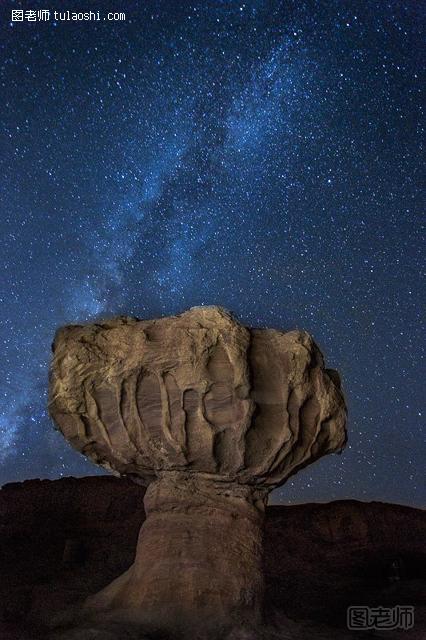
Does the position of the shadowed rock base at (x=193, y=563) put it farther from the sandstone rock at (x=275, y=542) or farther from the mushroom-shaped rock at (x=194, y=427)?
the sandstone rock at (x=275, y=542)

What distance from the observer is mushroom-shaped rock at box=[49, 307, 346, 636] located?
18.9ft

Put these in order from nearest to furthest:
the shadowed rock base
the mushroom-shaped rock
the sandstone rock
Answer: the shadowed rock base
the mushroom-shaped rock
the sandstone rock

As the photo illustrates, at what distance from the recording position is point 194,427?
593 centimetres

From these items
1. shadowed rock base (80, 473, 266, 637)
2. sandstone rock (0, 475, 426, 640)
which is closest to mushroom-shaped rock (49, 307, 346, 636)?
shadowed rock base (80, 473, 266, 637)

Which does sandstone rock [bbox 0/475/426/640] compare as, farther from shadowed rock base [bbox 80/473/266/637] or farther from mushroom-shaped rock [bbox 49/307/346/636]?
mushroom-shaped rock [bbox 49/307/346/636]

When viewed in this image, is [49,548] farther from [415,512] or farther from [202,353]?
[202,353]

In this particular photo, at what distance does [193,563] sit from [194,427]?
1.21m

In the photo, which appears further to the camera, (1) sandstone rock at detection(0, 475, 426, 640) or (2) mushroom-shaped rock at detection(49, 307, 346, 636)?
(1) sandstone rock at detection(0, 475, 426, 640)

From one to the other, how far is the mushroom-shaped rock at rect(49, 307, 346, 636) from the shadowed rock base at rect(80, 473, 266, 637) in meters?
0.01

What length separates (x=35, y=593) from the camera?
399 inches

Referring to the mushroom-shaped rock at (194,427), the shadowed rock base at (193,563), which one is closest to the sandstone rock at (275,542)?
the shadowed rock base at (193,563)

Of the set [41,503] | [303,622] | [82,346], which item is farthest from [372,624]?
[41,503]

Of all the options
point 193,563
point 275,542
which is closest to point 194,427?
point 193,563

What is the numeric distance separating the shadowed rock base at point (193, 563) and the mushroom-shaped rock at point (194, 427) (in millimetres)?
10
